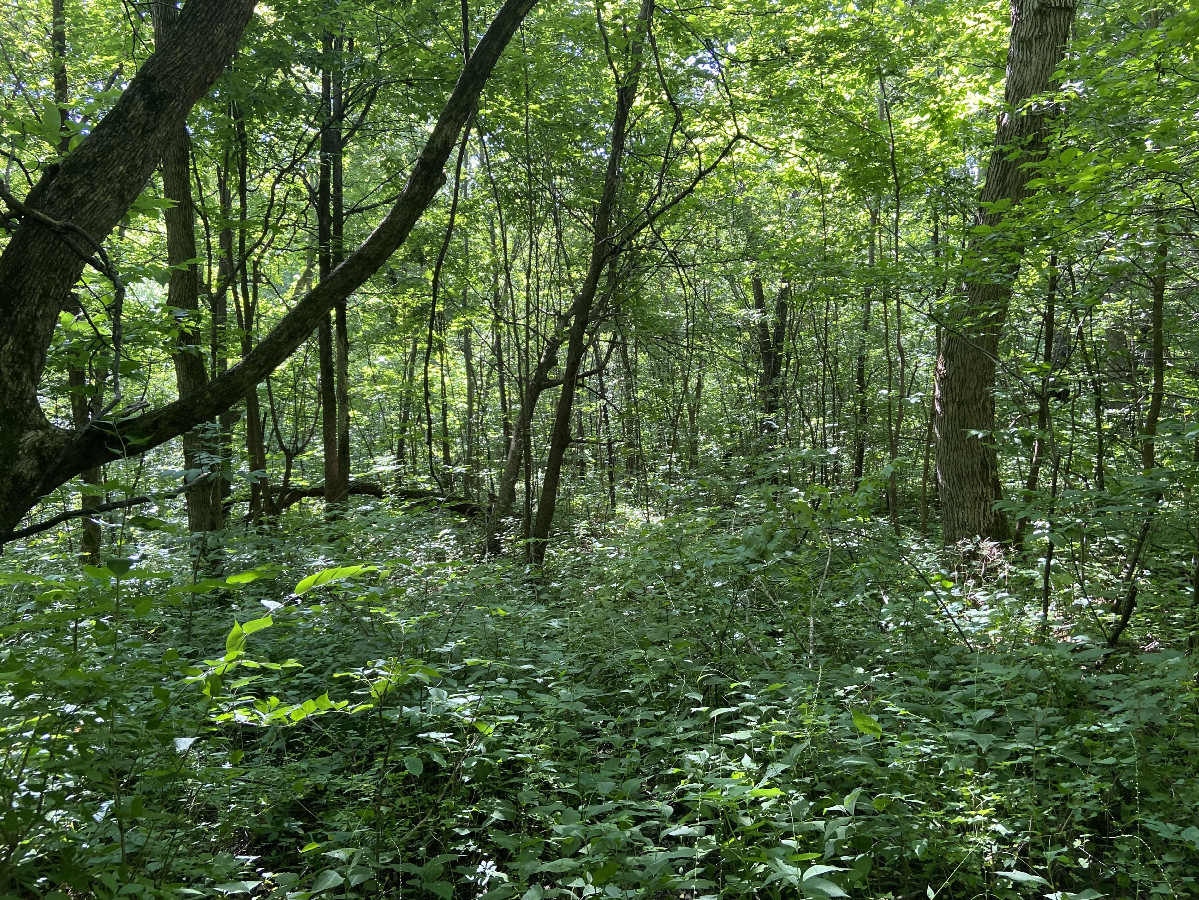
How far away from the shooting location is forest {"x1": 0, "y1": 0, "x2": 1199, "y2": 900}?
A: 7.22 feet

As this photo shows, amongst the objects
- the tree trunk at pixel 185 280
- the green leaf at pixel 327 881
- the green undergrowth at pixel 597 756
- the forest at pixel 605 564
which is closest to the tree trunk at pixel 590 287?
the forest at pixel 605 564

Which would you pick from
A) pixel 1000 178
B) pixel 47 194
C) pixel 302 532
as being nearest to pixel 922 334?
pixel 1000 178

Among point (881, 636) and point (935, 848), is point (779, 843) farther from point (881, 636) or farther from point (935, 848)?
point (881, 636)

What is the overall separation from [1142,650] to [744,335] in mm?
10563

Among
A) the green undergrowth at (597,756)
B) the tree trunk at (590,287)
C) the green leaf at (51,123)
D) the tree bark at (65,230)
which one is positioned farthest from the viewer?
the tree trunk at (590,287)

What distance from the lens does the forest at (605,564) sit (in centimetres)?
220

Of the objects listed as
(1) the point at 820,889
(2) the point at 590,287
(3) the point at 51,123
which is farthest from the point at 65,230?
(2) the point at 590,287

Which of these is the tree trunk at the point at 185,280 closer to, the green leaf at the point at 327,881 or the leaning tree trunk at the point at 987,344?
the green leaf at the point at 327,881

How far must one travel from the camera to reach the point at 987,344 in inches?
253

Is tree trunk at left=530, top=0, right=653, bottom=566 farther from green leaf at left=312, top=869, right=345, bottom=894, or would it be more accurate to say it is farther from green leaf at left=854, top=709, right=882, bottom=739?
green leaf at left=312, top=869, right=345, bottom=894

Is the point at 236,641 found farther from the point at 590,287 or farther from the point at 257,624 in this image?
the point at 590,287

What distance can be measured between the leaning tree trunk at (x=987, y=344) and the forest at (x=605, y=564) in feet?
0.16

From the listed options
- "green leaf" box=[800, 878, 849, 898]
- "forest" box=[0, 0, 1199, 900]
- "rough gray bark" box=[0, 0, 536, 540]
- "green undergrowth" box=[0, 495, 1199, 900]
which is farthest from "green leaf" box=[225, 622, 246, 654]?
"green leaf" box=[800, 878, 849, 898]

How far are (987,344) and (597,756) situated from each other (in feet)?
18.4
